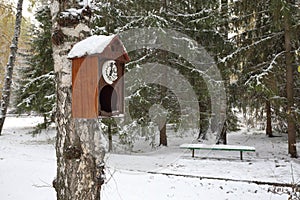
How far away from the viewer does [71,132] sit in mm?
2146

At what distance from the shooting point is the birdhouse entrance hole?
258 centimetres

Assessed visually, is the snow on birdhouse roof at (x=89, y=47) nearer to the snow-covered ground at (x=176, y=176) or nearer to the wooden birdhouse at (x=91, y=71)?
the wooden birdhouse at (x=91, y=71)

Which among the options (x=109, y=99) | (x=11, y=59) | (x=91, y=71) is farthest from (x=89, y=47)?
(x=11, y=59)

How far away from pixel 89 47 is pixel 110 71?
38 cm

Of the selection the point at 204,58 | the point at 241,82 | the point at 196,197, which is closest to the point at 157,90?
the point at 204,58

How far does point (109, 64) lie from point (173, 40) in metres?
7.51

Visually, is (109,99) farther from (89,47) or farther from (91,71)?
(89,47)

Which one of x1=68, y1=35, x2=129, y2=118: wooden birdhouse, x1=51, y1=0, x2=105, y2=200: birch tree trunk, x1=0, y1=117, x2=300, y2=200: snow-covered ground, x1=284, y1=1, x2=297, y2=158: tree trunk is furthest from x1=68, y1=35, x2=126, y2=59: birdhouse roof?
x1=284, y1=1, x2=297, y2=158: tree trunk

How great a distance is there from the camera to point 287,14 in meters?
7.20

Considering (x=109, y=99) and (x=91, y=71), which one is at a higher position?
(x=91, y=71)

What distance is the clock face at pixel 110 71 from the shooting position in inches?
93.0

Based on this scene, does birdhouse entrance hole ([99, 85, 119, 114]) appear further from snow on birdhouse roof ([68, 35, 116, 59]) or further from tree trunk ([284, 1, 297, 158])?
tree trunk ([284, 1, 297, 158])

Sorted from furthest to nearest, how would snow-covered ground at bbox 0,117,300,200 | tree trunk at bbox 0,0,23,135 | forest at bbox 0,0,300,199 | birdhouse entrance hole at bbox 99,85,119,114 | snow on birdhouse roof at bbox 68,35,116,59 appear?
tree trunk at bbox 0,0,23,135, forest at bbox 0,0,300,199, snow-covered ground at bbox 0,117,300,200, birdhouse entrance hole at bbox 99,85,119,114, snow on birdhouse roof at bbox 68,35,116,59

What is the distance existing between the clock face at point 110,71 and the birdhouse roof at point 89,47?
0.68ft
